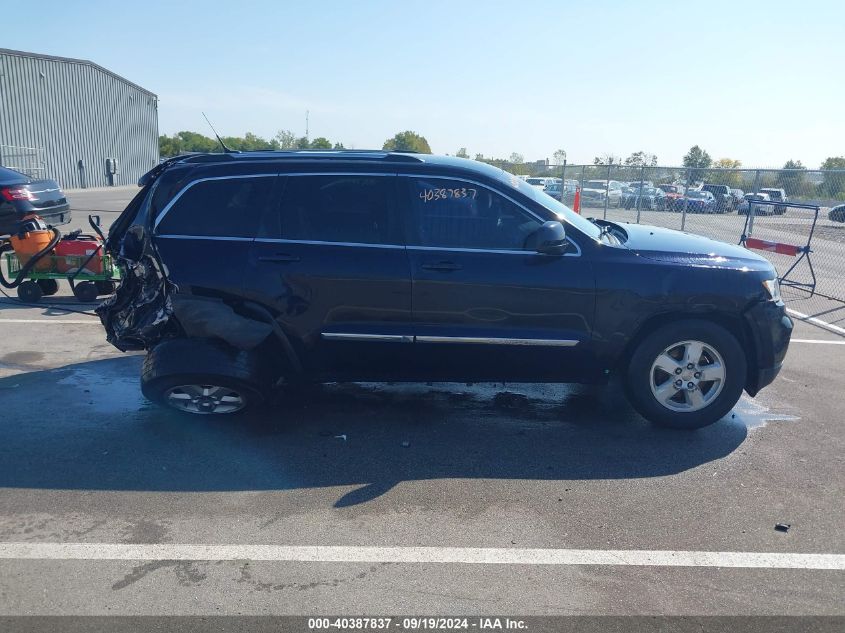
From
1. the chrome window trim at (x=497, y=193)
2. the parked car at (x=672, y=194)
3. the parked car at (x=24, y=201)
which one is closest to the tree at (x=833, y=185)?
the parked car at (x=672, y=194)

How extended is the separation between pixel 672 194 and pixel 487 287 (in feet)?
41.8

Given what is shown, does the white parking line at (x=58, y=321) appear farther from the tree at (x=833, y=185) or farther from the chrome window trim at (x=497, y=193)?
the tree at (x=833, y=185)

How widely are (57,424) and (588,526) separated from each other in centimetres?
381

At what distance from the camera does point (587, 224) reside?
18.1 feet

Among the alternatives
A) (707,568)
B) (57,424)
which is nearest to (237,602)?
(707,568)

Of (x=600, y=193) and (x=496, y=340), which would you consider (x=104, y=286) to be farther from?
(x=600, y=193)

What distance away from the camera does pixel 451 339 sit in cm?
498

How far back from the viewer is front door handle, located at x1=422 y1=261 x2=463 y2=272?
4.90 metres

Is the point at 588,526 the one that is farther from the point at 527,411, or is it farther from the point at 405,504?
the point at 527,411

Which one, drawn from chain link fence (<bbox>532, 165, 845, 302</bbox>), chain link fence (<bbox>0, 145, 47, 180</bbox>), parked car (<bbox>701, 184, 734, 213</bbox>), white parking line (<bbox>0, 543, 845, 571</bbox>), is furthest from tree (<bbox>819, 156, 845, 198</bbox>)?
chain link fence (<bbox>0, 145, 47, 180</bbox>)

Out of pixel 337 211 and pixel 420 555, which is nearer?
pixel 420 555

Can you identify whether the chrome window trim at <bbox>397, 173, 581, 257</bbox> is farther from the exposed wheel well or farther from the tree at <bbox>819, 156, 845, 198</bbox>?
the tree at <bbox>819, 156, 845, 198</bbox>

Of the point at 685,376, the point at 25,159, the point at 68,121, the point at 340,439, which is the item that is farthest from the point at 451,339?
the point at 68,121

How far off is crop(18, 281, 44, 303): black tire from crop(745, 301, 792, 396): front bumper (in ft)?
27.1
